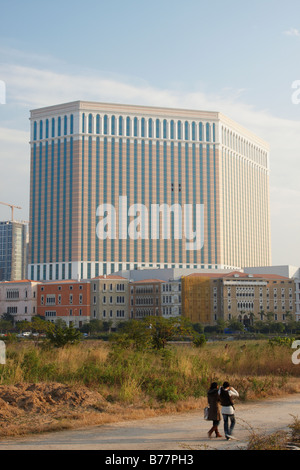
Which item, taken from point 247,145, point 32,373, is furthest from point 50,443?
point 247,145

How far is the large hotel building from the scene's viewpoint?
151375mm

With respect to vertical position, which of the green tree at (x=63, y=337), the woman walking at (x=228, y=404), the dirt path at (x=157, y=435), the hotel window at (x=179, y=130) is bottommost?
the dirt path at (x=157, y=435)

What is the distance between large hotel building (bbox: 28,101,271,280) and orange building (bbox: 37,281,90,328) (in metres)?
25.3

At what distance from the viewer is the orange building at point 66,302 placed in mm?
119625

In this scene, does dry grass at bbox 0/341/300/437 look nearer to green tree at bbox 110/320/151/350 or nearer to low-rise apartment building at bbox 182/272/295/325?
green tree at bbox 110/320/151/350

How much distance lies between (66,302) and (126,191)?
141ft

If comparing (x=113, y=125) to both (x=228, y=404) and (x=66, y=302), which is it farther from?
(x=228, y=404)

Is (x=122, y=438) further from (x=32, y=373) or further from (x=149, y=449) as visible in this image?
(x=32, y=373)

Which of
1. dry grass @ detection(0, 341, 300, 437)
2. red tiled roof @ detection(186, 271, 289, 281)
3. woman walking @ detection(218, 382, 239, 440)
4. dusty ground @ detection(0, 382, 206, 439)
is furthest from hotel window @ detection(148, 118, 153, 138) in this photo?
woman walking @ detection(218, 382, 239, 440)

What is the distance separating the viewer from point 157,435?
14.7 metres

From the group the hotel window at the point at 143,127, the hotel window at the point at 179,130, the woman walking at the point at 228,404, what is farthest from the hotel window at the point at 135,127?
the woman walking at the point at 228,404

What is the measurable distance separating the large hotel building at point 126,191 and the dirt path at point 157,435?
131690 millimetres

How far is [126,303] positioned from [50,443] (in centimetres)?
10934

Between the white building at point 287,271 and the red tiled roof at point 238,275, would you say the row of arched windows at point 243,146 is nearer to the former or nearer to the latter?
the white building at point 287,271
